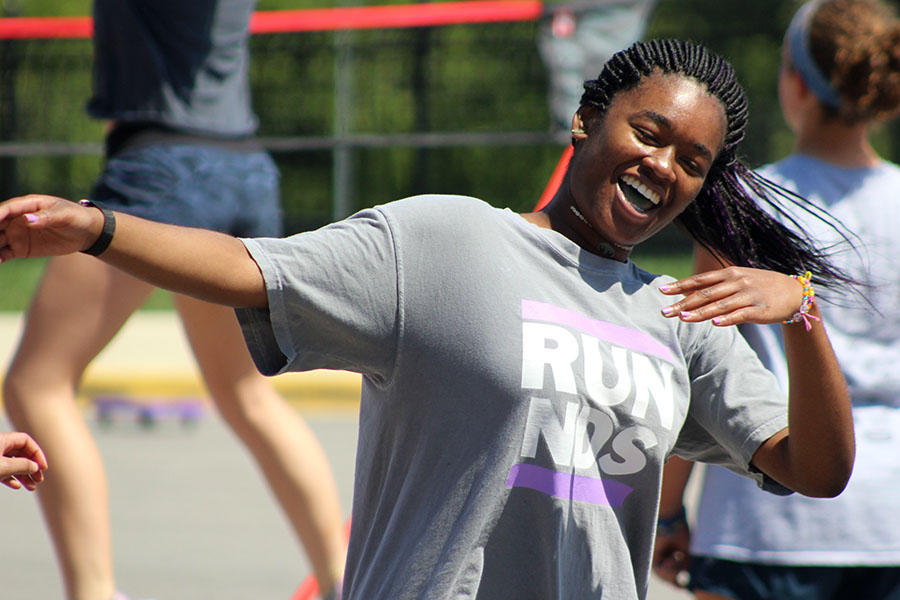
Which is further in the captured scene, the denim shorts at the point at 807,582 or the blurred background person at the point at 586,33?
the blurred background person at the point at 586,33

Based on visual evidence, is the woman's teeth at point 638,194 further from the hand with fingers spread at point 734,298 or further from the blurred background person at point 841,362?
the blurred background person at point 841,362

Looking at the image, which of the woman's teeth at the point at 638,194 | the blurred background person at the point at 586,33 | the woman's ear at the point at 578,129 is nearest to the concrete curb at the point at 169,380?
the blurred background person at the point at 586,33

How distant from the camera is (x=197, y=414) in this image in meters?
7.74

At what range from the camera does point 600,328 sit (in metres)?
1.93

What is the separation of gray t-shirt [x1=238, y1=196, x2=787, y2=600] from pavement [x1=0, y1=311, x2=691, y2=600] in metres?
2.82

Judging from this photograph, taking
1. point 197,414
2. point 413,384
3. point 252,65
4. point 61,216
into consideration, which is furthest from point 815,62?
point 252,65

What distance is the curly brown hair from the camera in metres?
2.69

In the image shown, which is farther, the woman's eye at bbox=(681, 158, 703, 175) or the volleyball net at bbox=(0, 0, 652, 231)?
the volleyball net at bbox=(0, 0, 652, 231)

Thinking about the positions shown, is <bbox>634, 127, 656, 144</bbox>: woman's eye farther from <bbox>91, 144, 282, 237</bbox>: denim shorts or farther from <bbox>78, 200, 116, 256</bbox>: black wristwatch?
<bbox>91, 144, 282, 237</bbox>: denim shorts

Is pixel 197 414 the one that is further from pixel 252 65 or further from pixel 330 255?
pixel 330 255

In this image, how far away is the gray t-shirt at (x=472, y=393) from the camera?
5.89ft

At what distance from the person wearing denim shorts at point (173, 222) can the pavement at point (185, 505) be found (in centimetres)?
110

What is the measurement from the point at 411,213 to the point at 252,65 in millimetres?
10602

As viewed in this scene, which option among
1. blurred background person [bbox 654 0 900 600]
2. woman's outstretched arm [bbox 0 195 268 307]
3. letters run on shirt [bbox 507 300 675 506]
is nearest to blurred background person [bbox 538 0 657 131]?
blurred background person [bbox 654 0 900 600]
